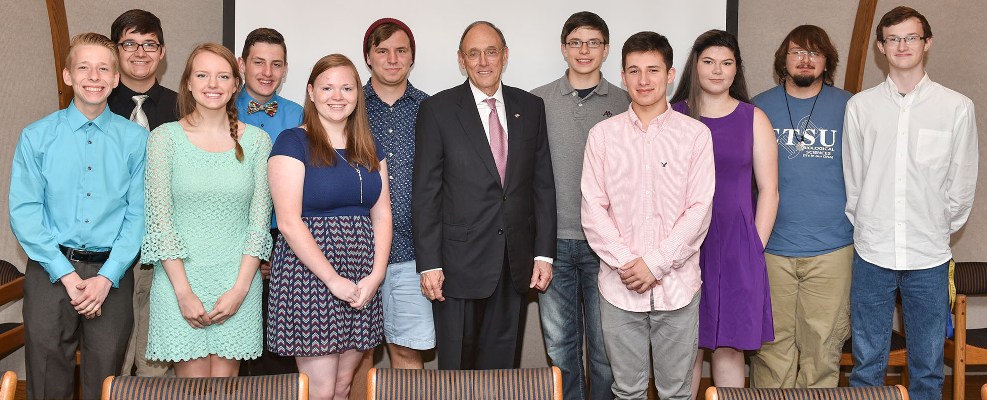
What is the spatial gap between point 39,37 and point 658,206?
3480mm

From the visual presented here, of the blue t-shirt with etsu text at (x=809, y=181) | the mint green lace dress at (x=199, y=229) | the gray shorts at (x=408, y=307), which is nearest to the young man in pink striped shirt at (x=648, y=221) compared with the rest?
the blue t-shirt with etsu text at (x=809, y=181)

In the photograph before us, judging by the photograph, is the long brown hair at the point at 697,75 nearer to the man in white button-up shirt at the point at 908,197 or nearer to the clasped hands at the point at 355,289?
the man in white button-up shirt at the point at 908,197

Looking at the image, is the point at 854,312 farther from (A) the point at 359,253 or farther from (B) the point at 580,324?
(A) the point at 359,253

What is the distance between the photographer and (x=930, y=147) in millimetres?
3336

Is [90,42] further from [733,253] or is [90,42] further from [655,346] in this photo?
[733,253]

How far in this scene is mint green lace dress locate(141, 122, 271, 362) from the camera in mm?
2789

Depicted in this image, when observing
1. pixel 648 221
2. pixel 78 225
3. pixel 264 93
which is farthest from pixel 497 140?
pixel 78 225

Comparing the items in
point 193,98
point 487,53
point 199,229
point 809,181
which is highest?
point 487,53

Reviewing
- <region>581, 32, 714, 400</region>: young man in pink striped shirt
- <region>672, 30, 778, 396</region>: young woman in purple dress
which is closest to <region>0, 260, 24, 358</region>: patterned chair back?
<region>581, 32, 714, 400</region>: young man in pink striped shirt

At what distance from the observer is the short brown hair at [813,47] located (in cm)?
356

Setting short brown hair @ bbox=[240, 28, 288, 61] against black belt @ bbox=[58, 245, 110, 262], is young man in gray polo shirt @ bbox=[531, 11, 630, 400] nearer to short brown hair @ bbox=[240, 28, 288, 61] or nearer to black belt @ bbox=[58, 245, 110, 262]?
short brown hair @ bbox=[240, 28, 288, 61]

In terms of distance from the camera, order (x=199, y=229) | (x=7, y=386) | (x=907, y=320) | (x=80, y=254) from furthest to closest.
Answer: (x=907, y=320) → (x=80, y=254) → (x=199, y=229) → (x=7, y=386)

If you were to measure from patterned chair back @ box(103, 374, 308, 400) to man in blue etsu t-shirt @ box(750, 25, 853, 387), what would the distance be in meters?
2.23

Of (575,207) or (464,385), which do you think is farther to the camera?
(575,207)
